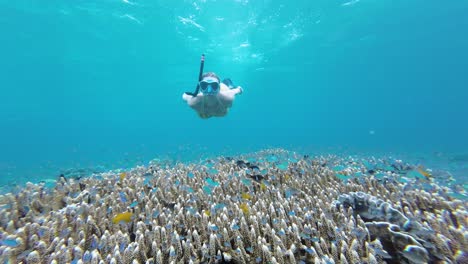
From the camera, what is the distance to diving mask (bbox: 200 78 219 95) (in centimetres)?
621

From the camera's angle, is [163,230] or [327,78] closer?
[163,230]

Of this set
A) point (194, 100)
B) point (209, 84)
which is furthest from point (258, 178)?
point (194, 100)

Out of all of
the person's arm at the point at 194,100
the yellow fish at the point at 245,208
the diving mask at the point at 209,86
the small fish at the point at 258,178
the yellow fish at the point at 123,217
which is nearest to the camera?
the yellow fish at the point at 123,217

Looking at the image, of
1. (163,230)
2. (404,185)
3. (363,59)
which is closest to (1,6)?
(163,230)

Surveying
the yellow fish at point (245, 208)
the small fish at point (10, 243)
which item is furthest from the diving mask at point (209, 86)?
the small fish at point (10, 243)

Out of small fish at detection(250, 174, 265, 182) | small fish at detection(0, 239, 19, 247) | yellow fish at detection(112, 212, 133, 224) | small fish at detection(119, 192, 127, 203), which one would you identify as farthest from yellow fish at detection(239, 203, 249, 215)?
small fish at detection(0, 239, 19, 247)

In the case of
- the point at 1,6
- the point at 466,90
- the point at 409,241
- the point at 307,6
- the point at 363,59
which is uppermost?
the point at 466,90

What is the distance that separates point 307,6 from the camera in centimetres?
2425

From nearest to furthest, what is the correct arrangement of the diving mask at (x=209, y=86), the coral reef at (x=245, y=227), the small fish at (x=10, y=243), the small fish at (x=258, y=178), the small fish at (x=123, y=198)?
the coral reef at (x=245, y=227) < the small fish at (x=10, y=243) < the small fish at (x=123, y=198) < the small fish at (x=258, y=178) < the diving mask at (x=209, y=86)

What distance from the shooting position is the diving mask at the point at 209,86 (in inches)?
244

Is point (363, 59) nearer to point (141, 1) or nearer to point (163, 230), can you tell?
point (141, 1)

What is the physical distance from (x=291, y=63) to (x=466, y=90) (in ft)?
297

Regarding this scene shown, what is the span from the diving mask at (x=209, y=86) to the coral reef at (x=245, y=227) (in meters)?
2.75

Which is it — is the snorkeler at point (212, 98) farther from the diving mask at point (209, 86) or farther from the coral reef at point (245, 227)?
the coral reef at point (245, 227)
